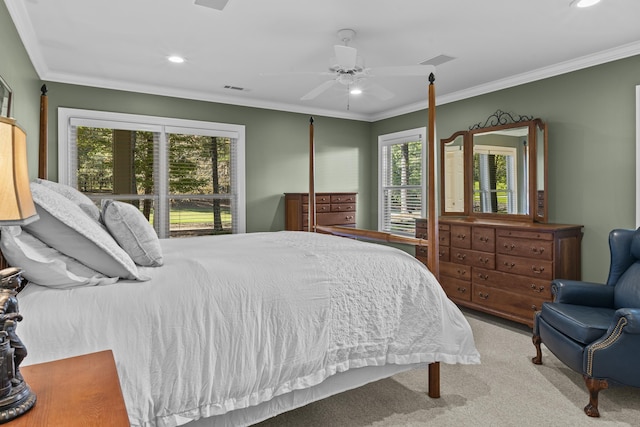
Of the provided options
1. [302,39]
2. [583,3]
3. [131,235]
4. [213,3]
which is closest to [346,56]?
[302,39]

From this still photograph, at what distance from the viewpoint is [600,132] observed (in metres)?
3.72

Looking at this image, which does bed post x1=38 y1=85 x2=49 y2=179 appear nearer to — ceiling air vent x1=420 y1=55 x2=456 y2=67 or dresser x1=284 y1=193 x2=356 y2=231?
dresser x1=284 y1=193 x2=356 y2=231

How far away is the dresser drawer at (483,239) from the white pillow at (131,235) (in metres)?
3.26

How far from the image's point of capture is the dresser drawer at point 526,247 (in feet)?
11.8

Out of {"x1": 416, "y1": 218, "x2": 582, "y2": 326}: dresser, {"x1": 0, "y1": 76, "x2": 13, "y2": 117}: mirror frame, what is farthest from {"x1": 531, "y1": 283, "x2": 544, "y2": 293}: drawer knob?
{"x1": 0, "y1": 76, "x2": 13, "y2": 117}: mirror frame

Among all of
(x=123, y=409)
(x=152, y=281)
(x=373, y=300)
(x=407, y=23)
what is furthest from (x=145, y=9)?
(x=123, y=409)

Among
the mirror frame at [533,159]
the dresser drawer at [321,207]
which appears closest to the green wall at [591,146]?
the mirror frame at [533,159]

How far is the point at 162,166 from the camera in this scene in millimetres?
4895

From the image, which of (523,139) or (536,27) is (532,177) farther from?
(536,27)

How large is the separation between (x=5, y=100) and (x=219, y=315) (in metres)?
2.13

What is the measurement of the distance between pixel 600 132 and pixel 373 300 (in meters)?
3.09

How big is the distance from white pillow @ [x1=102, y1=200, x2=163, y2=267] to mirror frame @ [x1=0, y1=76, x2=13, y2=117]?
121 cm

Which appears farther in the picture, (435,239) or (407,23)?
(407,23)

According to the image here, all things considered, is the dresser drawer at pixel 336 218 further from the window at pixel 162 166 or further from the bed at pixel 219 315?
the bed at pixel 219 315
